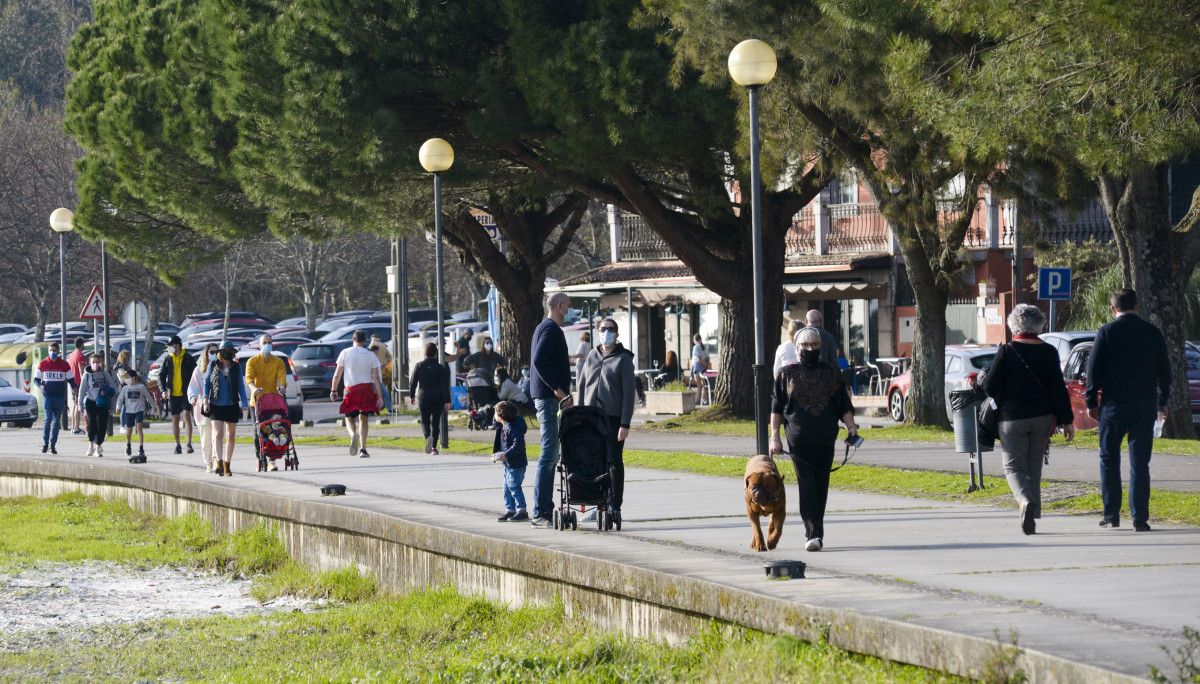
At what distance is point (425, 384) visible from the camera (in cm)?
2378

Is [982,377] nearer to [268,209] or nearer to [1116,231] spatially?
[1116,231]

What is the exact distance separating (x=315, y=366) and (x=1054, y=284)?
24.5 m

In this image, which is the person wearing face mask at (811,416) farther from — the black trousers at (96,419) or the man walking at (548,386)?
the black trousers at (96,419)

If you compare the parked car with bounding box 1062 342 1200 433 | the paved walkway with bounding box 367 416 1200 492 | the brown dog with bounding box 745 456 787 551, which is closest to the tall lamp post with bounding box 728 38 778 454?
the paved walkway with bounding box 367 416 1200 492

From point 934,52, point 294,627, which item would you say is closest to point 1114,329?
point 294,627

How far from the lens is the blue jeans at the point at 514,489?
13125mm

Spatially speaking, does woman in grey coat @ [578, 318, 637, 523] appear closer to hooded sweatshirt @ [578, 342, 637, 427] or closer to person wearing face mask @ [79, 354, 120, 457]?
hooded sweatshirt @ [578, 342, 637, 427]

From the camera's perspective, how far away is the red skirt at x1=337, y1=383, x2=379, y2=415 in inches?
912

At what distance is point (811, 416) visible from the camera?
11211 mm

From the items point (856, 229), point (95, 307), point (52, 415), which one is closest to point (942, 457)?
point (52, 415)

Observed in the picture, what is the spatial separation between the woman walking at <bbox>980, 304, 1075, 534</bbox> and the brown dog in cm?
203

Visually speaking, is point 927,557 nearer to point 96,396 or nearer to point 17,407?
point 96,396

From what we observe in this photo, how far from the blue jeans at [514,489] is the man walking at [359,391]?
10.1 metres

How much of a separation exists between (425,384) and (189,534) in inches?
226
